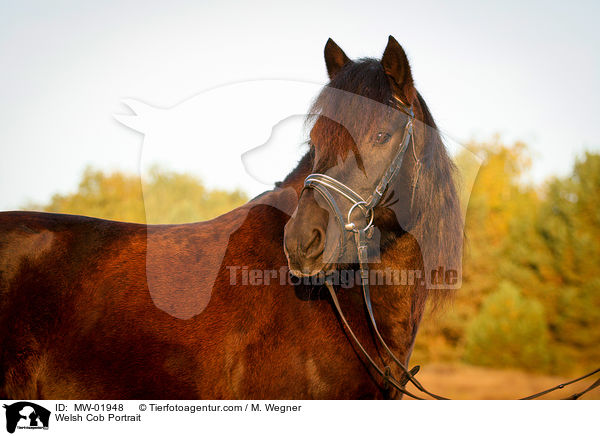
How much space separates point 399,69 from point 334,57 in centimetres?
57

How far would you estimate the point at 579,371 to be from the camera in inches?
801

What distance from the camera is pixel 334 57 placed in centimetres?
313

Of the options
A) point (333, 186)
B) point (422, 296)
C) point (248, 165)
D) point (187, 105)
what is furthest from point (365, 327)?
point (187, 105)

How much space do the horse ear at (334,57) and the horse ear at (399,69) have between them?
1.33 feet

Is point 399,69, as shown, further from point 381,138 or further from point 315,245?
point 315,245

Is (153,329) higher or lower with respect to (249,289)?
lower
